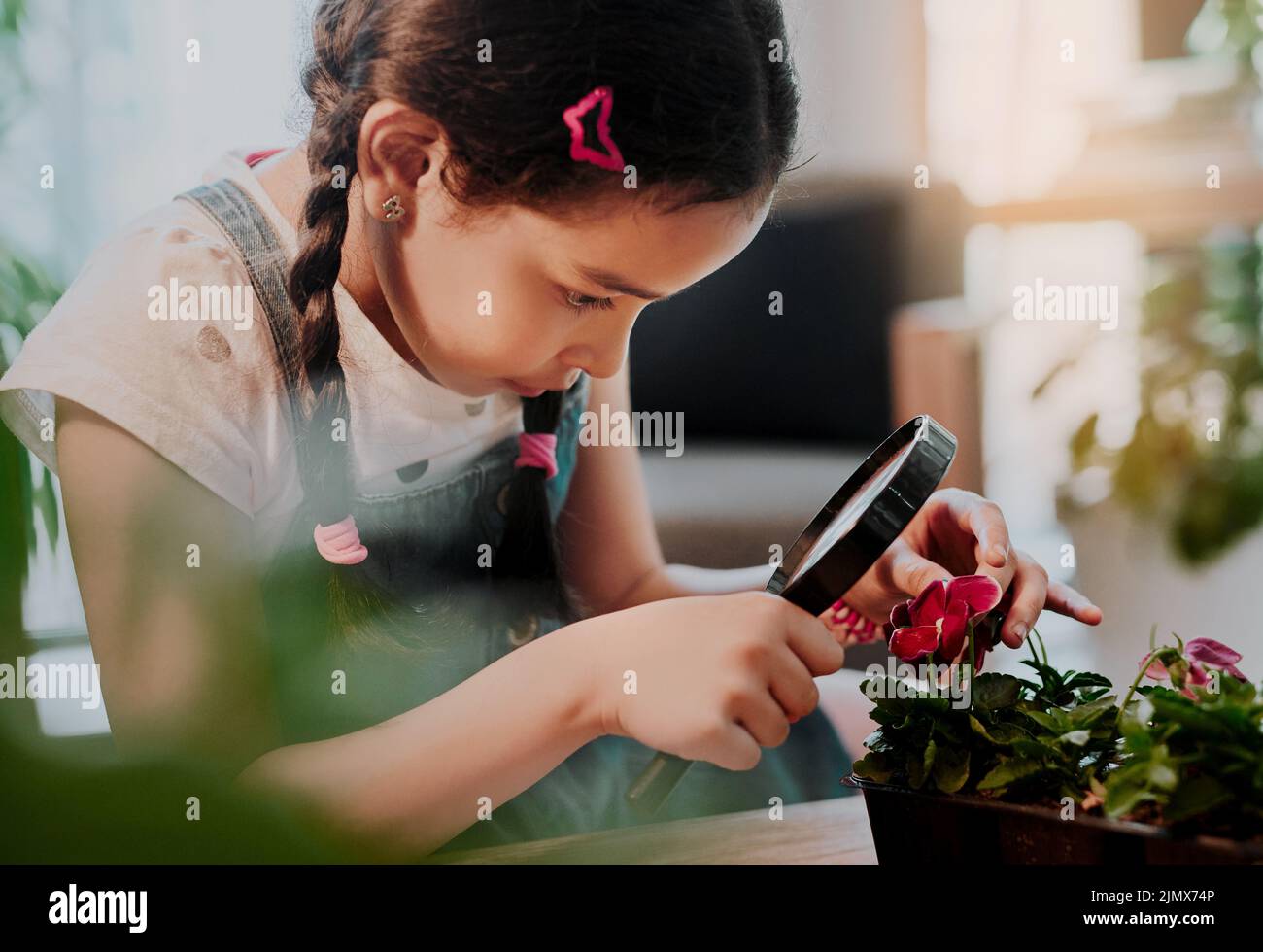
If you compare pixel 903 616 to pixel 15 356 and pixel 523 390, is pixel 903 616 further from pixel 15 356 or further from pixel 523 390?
pixel 15 356

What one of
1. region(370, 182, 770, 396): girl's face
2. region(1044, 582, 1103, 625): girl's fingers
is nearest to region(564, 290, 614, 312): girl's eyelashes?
region(370, 182, 770, 396): girl's face

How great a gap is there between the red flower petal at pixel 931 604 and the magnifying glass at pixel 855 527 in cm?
4

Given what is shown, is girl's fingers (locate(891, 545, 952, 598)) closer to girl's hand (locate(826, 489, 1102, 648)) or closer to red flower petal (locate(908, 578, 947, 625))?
girl's hand (locate(826, 489, 1102, 648))

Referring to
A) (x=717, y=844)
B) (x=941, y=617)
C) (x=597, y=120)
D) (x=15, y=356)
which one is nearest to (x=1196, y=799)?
(x=941, y=617)

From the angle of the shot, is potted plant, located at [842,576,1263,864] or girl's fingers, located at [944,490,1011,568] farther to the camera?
girl's fingers, located at [944,490,1011,568]

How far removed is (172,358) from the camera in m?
0.93

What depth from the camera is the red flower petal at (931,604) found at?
80 cm

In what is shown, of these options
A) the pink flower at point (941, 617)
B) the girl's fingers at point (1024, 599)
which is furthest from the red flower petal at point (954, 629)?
the girl's fingers at point (1024, 599)

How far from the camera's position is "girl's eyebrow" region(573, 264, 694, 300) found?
3.08 ft

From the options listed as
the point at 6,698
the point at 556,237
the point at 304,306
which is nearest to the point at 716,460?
the point at 556,237

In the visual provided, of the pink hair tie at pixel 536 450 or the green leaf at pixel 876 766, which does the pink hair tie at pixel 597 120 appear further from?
the green leaf at pixel 876 766

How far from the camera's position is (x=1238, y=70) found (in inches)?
41.6
